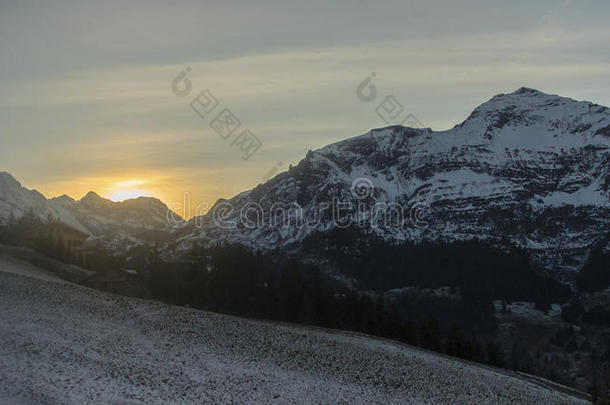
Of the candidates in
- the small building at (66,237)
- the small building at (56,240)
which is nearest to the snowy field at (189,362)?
the small building at (56,240)

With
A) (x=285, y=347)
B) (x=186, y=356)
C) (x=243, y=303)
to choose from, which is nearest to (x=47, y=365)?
(x=186, y=356)

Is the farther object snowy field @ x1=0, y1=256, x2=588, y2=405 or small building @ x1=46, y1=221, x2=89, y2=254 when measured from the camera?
small building @ x1=46, y1=221, x2=89, y2=254

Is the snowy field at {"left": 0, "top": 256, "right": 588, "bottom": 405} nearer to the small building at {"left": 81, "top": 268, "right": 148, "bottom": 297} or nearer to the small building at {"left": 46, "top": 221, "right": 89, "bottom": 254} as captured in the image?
the small building at {"left": 81, "top": 268, "right": 148, "bottom": 297}

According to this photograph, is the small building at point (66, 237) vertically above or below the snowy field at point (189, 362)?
above

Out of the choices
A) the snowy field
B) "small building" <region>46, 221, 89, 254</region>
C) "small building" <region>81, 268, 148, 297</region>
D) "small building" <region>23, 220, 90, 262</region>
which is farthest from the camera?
"small building" <region>46, 221, 89, 254</region>

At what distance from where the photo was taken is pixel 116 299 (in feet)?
239

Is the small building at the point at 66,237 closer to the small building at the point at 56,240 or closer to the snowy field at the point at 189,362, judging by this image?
the small building at the point at 56,240

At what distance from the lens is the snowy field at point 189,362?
44531 mm

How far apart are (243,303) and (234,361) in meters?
45.7

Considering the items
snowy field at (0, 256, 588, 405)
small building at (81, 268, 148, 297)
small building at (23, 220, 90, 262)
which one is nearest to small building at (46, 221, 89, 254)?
small building at (23, 220, 90, 262)

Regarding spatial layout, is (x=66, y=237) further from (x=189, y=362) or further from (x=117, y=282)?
(x=189, y=362)

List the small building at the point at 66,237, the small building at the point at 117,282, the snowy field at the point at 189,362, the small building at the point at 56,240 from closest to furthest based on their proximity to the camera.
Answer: the snowy field at the point at 189,362 < the small building at the point at 117,282 < the small building at the point at 56,240 < the small building at the point at 66,237

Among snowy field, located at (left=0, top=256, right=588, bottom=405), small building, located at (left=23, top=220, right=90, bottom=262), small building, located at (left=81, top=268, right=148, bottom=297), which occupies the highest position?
small building, located at (left=23, top=220, right=90, bottom=262)

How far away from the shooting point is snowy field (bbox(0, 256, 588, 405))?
4453 cm
